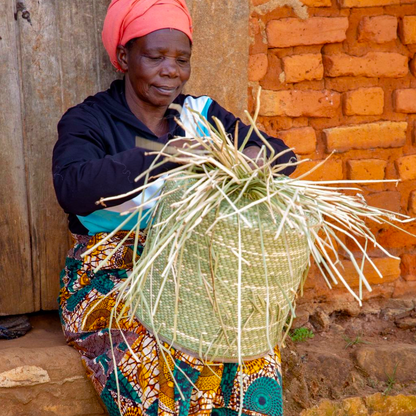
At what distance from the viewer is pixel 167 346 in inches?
76.7

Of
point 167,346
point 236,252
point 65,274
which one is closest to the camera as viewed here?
point 236,252

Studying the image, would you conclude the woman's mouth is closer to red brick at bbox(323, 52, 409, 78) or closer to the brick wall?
the brick wall

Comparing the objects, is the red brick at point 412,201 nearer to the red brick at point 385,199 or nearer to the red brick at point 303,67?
the red brick at point 385,199

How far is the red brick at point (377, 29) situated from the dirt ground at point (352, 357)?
119cm

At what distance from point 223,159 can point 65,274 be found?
36.8 inches

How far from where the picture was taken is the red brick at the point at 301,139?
2861 millimetres

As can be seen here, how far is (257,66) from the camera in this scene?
2.77 metres

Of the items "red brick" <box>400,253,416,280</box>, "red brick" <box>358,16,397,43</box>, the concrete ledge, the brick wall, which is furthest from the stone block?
"red brick" <box>358,16,397,43</box>

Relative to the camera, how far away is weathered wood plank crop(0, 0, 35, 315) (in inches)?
104

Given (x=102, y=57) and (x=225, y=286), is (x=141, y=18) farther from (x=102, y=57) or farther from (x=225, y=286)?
(x=225, y=286)

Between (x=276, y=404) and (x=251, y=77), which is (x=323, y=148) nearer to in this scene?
(x=251, y=77)

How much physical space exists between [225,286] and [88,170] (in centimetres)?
53

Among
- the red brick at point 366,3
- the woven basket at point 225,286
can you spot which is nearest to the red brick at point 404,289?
the red brick at point 366,3

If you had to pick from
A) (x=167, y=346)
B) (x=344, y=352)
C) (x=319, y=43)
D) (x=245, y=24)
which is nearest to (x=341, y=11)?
(x=319, y=43)
